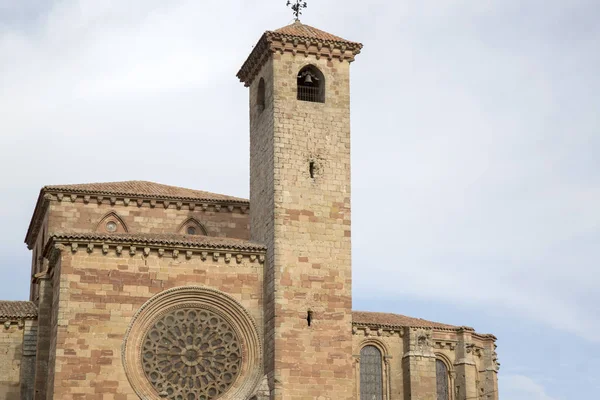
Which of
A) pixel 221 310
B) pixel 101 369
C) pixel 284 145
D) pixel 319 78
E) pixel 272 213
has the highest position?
pixel 319 78

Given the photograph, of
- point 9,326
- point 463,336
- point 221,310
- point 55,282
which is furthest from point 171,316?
point 463,336

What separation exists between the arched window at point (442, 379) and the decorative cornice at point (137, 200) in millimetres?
9342

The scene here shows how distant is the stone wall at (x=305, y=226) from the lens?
98.5ft

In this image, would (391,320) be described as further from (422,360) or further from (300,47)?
(300,47)

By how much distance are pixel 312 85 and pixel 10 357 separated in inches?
499

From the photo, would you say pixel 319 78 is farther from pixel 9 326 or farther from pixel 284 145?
pixel 9 326

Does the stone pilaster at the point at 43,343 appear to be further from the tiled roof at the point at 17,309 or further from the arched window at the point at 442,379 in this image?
the arched window at the point at 442,379

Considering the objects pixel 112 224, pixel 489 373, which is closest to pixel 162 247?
pixel 112 224

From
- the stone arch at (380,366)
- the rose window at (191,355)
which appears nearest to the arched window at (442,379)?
the stone arch at (380,366)

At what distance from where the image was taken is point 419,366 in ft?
123

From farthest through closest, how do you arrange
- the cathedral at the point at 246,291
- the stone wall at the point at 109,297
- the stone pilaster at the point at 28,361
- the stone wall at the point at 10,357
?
the stone wall at the point at 10,357
the stone pilaster at the point at 28,361
the cathedral at the point at 246,291
the stone wall at the point at 109,297

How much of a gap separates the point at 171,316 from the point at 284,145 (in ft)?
20.2

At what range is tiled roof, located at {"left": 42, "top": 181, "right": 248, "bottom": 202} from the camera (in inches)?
1428

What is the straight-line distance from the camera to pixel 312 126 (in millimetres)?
32250
